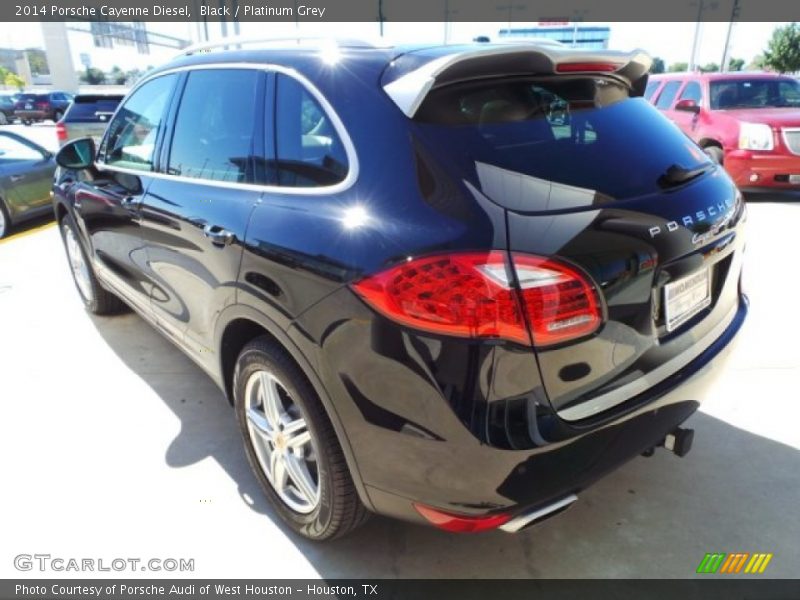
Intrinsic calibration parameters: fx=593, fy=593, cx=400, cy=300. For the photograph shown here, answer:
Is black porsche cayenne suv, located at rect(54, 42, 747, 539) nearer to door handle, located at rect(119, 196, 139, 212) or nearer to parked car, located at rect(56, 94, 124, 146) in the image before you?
door handle, located at rect(119, 196, 139, 212)

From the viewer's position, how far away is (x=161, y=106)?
3137mm

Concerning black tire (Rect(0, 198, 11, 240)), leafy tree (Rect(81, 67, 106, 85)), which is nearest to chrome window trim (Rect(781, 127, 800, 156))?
black tire (Rect(0, 198, 11, 240))

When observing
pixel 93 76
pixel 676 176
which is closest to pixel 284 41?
pixel 676 176

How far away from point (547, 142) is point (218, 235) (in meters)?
1.29

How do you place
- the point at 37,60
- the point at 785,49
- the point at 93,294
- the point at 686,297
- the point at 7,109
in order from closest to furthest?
1. the point at 686,297
2. the point at 93,294
3. the point at 7,109
4. the point at 785,49
5. the point at 37,60

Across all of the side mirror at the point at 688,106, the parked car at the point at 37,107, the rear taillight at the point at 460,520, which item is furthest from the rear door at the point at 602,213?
the parked car at the point at 37,107

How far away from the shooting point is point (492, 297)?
1.59 metres

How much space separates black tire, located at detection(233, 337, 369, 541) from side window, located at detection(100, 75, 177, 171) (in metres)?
1.49

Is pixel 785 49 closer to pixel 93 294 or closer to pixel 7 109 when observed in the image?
pixel 93 294

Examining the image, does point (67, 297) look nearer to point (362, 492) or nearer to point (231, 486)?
point (231, 486)

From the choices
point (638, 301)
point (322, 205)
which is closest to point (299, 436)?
point (322, 205)

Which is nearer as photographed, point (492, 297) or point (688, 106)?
point (492, 297)

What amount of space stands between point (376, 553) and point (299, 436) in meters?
0.56

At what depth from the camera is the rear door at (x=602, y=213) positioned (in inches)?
66.3
